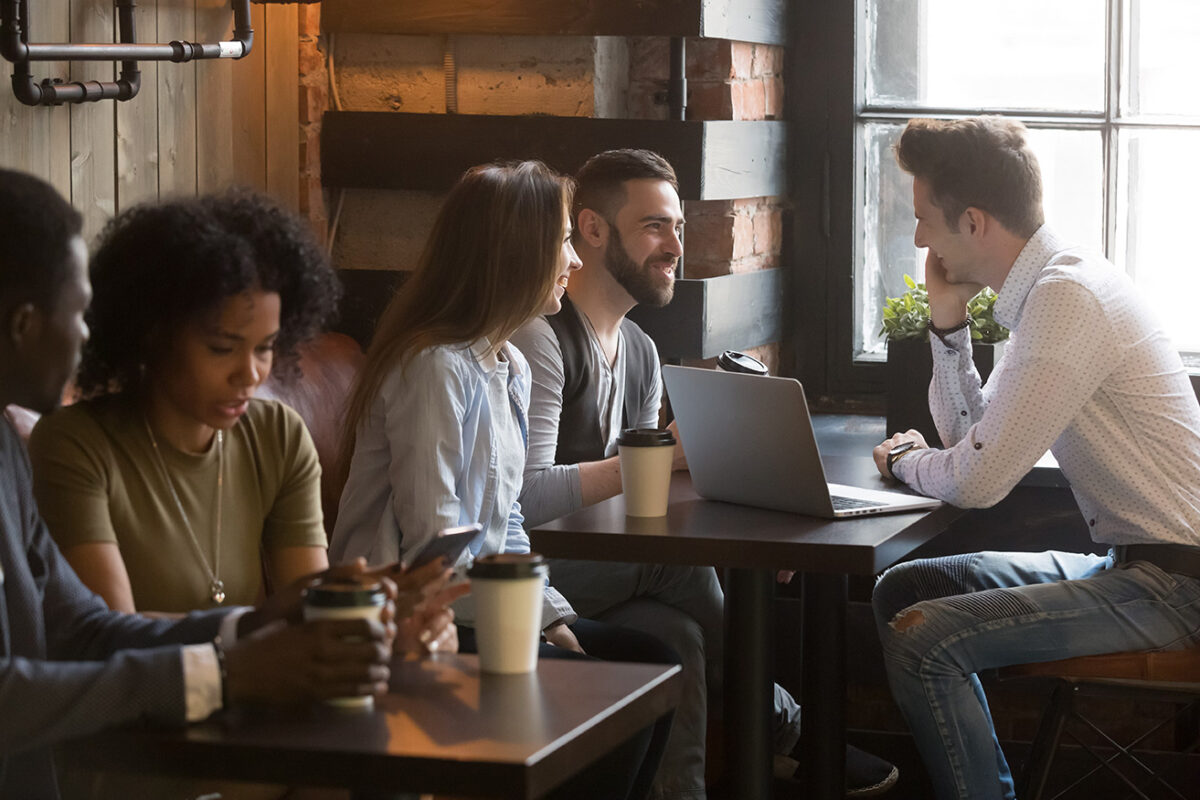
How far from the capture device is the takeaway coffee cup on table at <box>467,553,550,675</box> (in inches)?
62.5

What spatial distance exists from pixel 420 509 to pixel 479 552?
159 mm

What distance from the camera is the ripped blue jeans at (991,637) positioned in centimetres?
254

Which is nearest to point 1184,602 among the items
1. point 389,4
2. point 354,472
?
point 354,472

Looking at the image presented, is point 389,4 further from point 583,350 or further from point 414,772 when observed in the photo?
point 414,772

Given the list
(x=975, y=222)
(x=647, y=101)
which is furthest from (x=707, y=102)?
(x=975, y=222)

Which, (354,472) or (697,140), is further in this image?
(697,140)

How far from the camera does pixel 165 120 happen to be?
9.68ft

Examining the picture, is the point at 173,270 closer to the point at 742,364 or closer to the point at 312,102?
the point at 742,364

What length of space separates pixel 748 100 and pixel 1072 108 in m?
0.83

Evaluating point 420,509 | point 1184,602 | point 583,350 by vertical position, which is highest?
point 583,350

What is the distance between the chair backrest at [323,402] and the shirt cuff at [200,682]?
143 cm

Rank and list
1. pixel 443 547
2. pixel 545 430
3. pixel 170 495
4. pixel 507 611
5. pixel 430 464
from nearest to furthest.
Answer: pixel 507 611 → pixel 443 547 → pixel 170 495 → pixel 430 464 → pixel 545 430

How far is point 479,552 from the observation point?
2.51 meters

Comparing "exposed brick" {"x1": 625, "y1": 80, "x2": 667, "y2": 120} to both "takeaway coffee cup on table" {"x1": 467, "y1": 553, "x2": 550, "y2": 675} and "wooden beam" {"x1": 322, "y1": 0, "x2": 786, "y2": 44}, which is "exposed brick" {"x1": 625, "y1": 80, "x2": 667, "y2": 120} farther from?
"takeaway coffee cup on table" {"x1": 467, "y1": 553, "x2": 550, "y2": 675}
